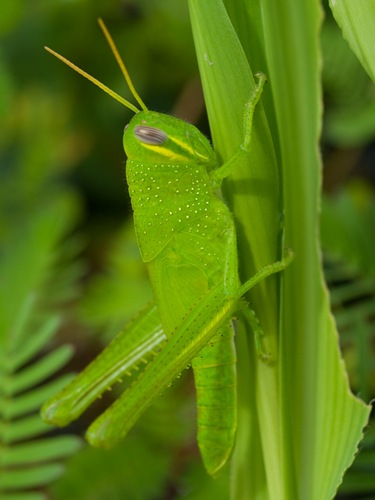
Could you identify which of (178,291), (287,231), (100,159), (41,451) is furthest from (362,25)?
(100,159)

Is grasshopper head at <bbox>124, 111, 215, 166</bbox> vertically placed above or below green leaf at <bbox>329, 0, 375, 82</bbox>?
below

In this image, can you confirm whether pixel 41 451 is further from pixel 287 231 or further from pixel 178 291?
pixel 287 231

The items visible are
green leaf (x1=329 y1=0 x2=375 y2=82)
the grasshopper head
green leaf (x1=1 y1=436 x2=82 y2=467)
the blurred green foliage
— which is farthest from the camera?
the blurred green foliage

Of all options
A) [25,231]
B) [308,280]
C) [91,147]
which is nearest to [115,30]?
[91,147]

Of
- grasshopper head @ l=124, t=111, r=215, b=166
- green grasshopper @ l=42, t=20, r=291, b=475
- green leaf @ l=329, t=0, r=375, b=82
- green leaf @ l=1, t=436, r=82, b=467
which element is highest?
green leaf @ l=329, t=0, r=375, b=82

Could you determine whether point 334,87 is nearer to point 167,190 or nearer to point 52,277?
point 52,277

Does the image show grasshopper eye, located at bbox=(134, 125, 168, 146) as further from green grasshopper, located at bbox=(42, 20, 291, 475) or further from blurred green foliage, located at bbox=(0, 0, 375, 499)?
blurred green foliage, located at bbox=(0, 0, 375, 499)

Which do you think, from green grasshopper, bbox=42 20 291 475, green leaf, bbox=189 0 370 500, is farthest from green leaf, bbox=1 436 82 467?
green leaf, bbox=189 0 370 500
